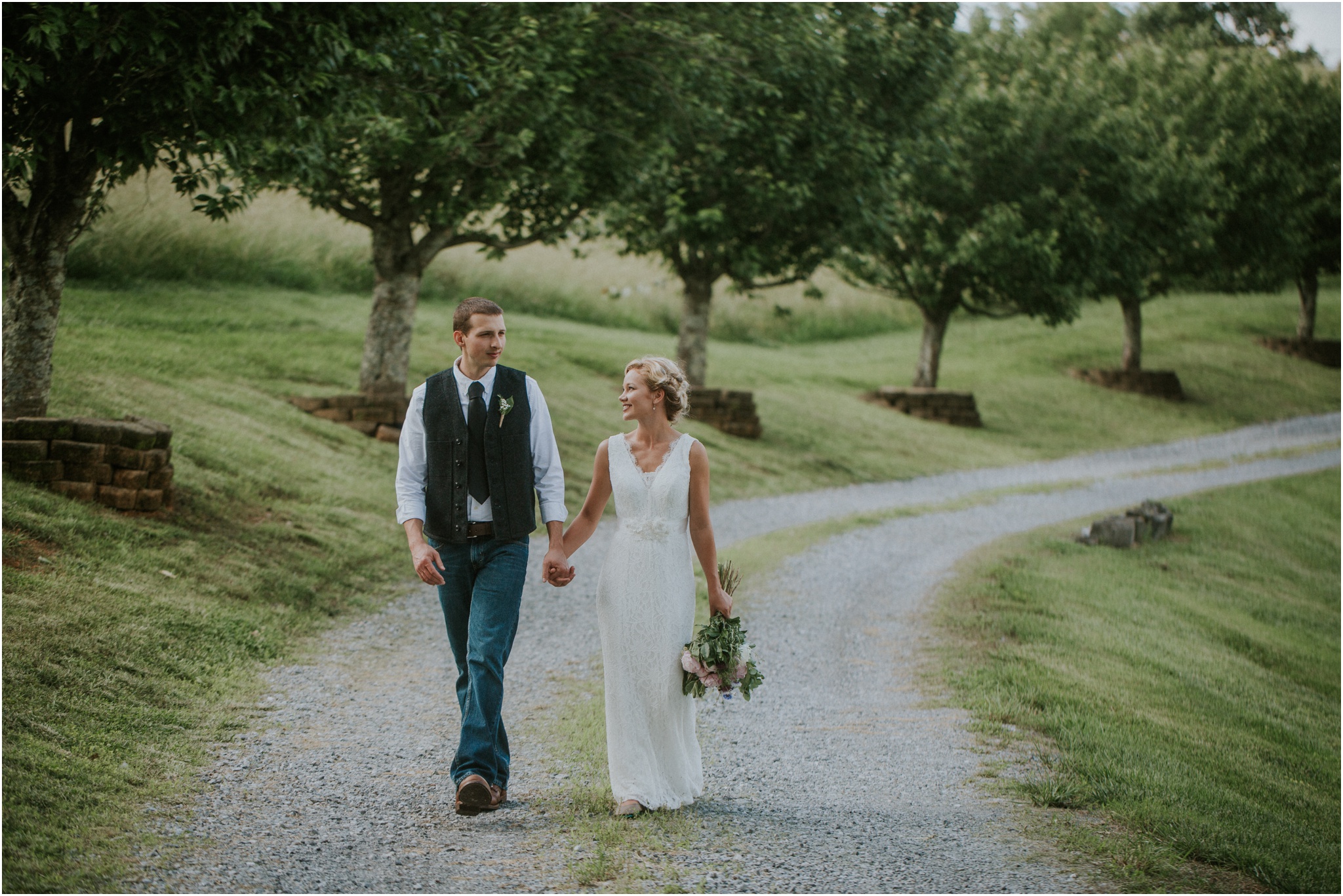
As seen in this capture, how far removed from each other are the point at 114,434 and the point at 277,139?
3182 mm

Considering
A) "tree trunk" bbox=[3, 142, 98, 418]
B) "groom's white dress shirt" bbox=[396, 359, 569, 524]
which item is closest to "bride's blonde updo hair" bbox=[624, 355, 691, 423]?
"groom's white dress shirt" bbox=[396, 359, 569, 524]

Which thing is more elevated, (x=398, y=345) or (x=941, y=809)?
(x=398, y=345)

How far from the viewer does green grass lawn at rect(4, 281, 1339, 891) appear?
5.41 m

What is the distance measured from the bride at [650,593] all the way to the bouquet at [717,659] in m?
0.06

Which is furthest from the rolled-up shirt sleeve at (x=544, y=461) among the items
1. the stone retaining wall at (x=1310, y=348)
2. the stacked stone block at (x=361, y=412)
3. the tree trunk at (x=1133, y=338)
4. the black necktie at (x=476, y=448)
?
the stone retaining wall at (x=1310, y=348)

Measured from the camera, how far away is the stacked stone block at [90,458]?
356 inches

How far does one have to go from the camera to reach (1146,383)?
34406 millimetres

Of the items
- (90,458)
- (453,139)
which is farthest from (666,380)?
(453,139)

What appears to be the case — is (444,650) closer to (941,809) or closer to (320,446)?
(941,809)

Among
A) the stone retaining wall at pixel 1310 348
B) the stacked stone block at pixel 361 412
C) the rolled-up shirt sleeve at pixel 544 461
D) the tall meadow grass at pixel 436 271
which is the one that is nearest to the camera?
the rolled-up shirt sleeve at pixel 544 461

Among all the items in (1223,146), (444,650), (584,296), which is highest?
(1223,146)

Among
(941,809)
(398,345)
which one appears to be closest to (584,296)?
(398,345)

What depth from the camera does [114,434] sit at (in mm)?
9219

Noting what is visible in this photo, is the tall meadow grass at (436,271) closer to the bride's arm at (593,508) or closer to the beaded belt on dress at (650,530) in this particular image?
the bride's arm at (593,508)
